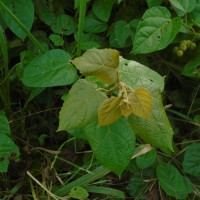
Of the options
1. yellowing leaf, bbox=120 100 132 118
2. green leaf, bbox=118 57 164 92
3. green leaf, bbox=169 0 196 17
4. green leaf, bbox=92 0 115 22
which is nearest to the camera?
yellowing leaf, bbox=120 100 132 118

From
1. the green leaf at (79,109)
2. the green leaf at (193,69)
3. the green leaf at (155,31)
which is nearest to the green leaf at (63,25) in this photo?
the green leaf at (155,31)

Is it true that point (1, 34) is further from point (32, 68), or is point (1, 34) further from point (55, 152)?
point (55, 152)

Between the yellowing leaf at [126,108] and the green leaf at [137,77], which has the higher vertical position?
the yellowing leaf at [126,108]

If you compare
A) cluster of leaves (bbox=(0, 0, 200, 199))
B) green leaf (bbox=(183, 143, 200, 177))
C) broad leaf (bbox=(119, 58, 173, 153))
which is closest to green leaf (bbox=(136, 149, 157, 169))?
cluster of leaves (bbox=(0, 0, 200, 199))

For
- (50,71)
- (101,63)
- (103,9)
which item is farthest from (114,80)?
(103,9)

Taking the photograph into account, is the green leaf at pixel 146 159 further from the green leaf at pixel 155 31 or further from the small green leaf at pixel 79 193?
the green leaf at pixel 155 31

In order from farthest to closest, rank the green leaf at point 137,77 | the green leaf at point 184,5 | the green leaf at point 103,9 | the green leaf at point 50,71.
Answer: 1. the green leaf at point 103,9
2. the green leaf at point 184,5
3. the green leaf at point 50,71
4. the green leaf at point 137,77

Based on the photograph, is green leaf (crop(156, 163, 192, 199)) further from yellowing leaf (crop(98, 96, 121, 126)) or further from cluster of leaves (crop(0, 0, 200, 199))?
yellowing leaf (crop(98, 96, 121, 126))

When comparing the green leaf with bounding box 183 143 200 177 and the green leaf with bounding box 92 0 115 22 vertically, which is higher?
the green leaf with bounding box 92 0 115 22
